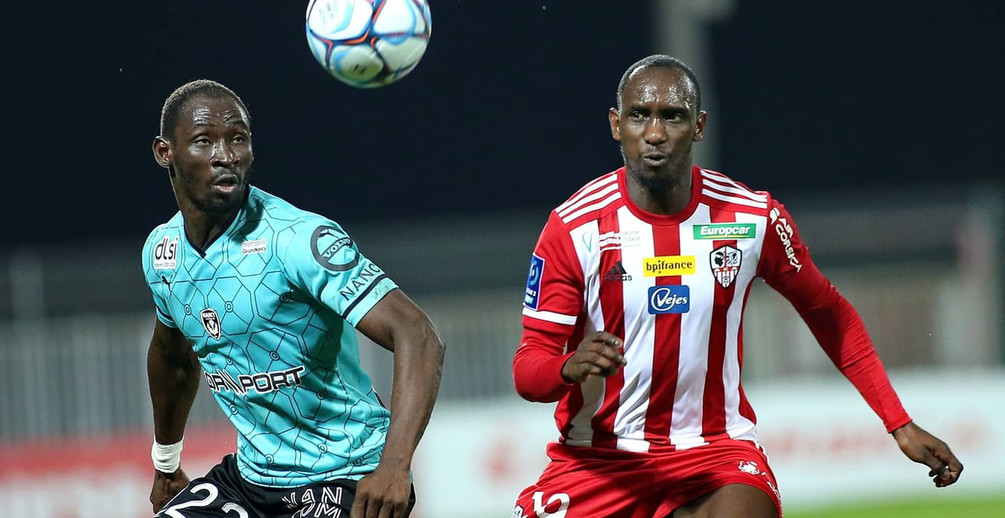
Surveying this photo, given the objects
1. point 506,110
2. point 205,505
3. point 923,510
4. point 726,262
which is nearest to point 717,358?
point 726,262

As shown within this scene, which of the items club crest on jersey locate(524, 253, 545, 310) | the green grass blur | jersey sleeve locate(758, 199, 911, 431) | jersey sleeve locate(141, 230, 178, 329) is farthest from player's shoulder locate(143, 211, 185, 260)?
the green grass blur

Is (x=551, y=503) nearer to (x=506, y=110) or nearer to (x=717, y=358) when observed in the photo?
(x=717, y=358)

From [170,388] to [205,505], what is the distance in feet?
2.16

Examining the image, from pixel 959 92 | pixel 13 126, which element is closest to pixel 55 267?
pixel 13 126

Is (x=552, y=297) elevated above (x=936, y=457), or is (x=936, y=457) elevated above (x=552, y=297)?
(x=552, y=297)

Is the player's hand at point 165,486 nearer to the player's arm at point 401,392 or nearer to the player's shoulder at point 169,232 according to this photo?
the player's shoulder at point 169,232

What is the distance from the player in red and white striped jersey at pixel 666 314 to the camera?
5219 mm

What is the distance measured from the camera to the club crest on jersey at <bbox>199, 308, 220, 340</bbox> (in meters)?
5.03

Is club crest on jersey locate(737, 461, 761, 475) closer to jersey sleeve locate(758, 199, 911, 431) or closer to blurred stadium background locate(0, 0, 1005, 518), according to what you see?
jersey sleeve locate(758, 199, 911, 431)

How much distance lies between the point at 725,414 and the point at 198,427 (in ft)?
23.2

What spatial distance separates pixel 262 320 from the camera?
4949 millimetres

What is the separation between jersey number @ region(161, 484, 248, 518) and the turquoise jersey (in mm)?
116

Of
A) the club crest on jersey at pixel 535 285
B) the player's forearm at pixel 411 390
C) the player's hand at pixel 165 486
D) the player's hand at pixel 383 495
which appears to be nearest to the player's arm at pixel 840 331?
the club crest on jersey at pixel 535 285

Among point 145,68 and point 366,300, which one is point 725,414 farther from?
point 145,68
